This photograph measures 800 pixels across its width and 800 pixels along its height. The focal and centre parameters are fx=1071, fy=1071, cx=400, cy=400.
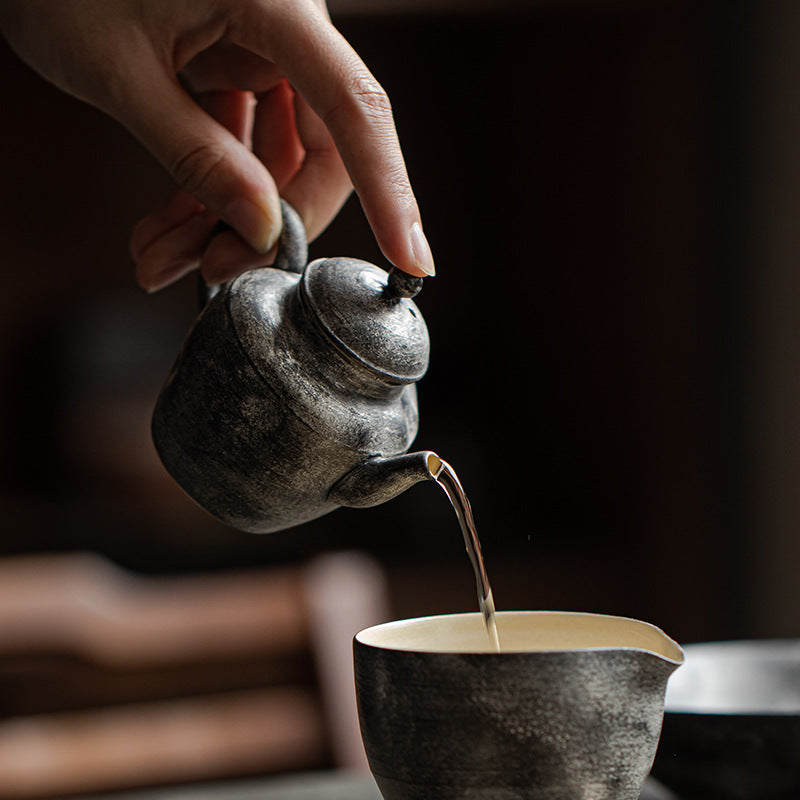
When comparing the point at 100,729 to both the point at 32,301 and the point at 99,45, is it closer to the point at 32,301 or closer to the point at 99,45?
the point at 99,45

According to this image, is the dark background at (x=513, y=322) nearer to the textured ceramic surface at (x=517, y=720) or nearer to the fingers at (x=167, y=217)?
the fingers at (x=167, y=217)

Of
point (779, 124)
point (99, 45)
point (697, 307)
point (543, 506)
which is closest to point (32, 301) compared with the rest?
point (543, 506)

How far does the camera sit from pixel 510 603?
3424mm

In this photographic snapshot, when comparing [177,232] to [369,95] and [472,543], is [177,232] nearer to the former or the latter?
[369,95]

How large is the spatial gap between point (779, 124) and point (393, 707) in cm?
286

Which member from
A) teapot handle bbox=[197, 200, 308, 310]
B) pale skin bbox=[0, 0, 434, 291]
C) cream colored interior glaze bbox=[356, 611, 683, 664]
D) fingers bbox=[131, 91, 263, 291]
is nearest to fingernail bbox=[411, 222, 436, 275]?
pale skin bbox=[0, 0, 434, 291]

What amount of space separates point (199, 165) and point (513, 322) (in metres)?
2.97

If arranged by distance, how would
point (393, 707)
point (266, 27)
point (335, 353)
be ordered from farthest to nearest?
point (266, 27) < point (335, 353) < point (393, 707)

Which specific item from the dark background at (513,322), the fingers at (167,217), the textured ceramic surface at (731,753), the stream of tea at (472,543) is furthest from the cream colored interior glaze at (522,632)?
the dark background at (513,322)

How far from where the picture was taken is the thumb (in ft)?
2.62

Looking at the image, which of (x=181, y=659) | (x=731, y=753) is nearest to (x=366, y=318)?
(x=731, y=753)

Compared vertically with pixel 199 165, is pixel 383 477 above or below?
below

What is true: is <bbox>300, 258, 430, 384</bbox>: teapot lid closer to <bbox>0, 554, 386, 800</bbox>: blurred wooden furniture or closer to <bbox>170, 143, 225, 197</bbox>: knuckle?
<bbox>170, 143, 225, 197</bbox>: knuckle

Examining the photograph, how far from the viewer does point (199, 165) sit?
824 millimetres
